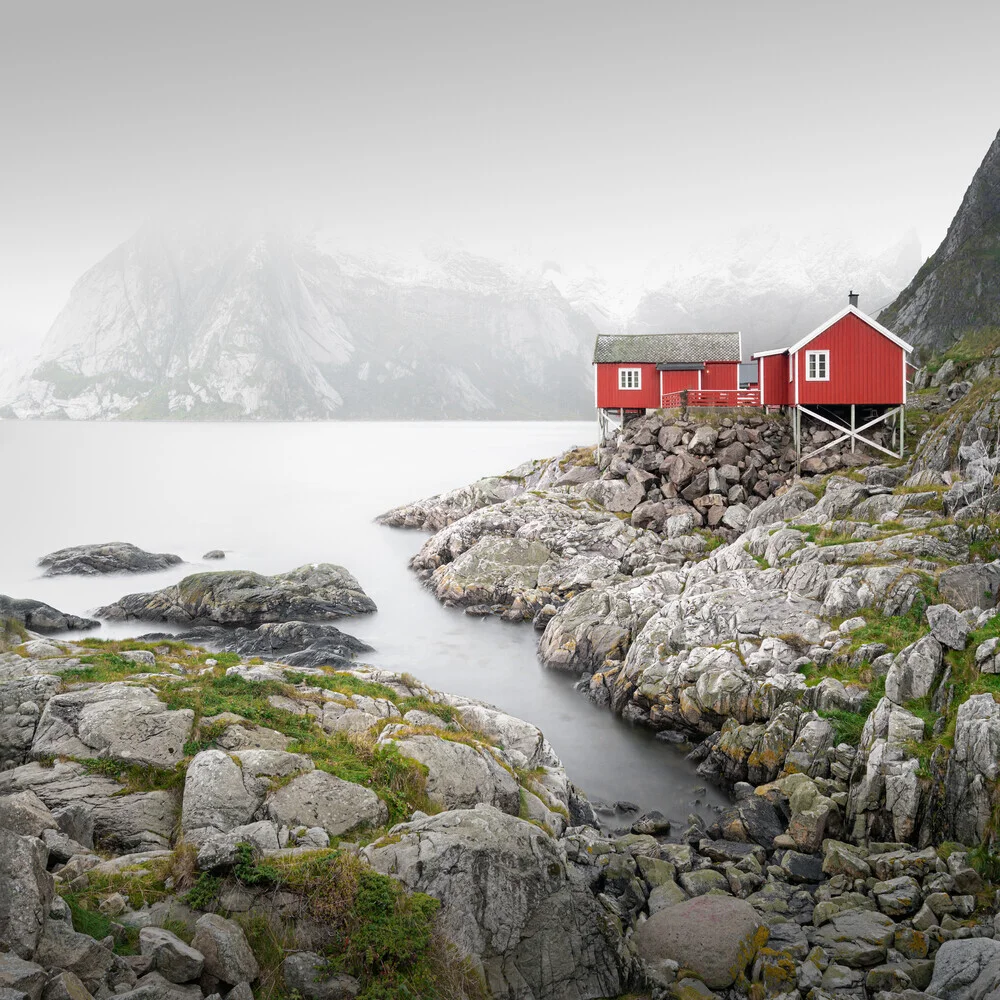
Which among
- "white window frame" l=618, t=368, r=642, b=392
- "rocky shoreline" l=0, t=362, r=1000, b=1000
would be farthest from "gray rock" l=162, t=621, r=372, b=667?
"white window frame" l=618, t=368, r=642, b=392

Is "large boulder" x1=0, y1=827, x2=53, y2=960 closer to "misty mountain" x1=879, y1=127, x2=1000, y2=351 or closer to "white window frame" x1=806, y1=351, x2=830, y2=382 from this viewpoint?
"white window frame" x1=806, y1=351, x2=830, y2=382

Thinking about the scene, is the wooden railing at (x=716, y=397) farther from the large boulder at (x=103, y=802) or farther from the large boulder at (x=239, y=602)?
the large boulder at (x=103, y=802)

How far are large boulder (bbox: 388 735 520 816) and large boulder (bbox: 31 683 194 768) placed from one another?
15.0ft

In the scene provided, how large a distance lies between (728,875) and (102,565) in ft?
154

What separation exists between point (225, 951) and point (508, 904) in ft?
14.2

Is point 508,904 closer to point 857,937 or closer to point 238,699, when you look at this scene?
point 857,937

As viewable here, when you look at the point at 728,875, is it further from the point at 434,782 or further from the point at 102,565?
the point at 102,565

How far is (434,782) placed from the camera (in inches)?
558

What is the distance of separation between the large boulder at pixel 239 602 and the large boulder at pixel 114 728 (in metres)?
23.1

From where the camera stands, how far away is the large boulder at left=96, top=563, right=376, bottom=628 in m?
37.8

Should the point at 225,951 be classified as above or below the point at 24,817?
below

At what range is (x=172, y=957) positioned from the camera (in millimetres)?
8219

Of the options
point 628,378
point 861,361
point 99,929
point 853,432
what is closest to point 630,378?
point 628,378

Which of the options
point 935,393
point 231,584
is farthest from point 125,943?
point 935,393
